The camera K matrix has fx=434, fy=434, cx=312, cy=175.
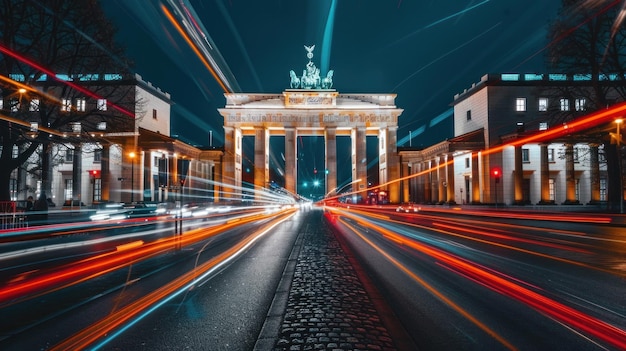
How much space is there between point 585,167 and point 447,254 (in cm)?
5019

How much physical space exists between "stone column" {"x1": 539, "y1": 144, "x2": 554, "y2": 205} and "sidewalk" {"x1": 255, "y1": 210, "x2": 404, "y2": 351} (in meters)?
47.0

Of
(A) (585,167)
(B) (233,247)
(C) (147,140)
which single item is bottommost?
(B) (233,247)

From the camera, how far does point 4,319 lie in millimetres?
6051

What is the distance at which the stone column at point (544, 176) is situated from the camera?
4894cm

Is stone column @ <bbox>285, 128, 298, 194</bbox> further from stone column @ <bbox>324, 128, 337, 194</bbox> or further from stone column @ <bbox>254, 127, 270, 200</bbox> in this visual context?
stone column @ <bbox>324, 128, 337, 194</bbox>

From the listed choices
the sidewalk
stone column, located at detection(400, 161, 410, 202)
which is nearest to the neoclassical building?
stone column, located at detection(400, 161, 410, 202)

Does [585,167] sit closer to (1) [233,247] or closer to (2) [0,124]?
(1) [233,247]

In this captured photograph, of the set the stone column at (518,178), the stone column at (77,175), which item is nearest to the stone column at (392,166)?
the stone column at (518,178)

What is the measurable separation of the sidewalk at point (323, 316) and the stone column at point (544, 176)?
154ft

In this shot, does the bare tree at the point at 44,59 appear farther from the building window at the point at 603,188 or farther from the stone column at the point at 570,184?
the building window at the point at 603,188

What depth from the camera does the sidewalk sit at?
454 cm

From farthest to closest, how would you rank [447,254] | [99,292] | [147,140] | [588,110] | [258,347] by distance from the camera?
[147,140] → [588,110] → [447,254] → [99,292] → [258,347]

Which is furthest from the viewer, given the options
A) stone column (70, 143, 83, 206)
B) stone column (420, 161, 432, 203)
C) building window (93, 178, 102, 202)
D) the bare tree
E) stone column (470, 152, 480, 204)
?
stone column (420, 161, 432, 203)

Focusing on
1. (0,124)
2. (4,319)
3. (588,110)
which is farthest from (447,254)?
(588,110)
